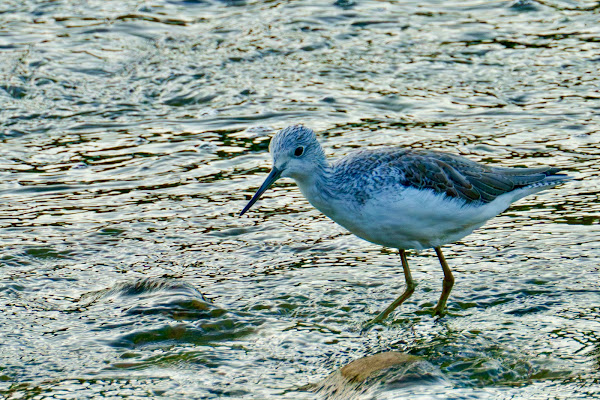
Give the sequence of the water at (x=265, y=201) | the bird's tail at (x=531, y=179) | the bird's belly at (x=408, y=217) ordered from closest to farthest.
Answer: the water at (x=265, y=201), the bird's belly at (x=408, y=217), the bird's tail at (x=531, y=179)

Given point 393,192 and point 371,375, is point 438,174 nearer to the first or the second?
point 393,192

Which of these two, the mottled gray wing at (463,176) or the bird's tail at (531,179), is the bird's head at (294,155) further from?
the bird's tail at (531,179)

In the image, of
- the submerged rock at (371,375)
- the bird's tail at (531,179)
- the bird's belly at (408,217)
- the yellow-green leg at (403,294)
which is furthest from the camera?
the bird's tail at (531,179)

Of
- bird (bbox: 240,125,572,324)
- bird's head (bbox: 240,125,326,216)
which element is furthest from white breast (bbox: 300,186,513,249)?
bird's head (bbox: 240,125,326,216)

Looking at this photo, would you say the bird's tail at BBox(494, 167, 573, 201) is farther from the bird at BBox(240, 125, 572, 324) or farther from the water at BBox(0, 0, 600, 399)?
the water at BBox(0, 0, 600, 399)

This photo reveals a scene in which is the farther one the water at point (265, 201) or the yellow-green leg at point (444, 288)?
the yellow-green leg at point (444, 288)

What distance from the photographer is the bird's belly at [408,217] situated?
5645mm

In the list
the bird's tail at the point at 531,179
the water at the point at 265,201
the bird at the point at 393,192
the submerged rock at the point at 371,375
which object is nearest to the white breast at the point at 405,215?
the bird at the point at 393,192

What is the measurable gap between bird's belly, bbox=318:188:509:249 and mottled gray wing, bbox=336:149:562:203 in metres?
0.08

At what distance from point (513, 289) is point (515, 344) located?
0.78 metres

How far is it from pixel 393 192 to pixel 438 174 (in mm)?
460

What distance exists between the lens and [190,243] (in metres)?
7.17

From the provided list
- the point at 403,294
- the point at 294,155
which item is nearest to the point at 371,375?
the point at 403,294

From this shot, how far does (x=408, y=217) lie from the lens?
5.68 metres
